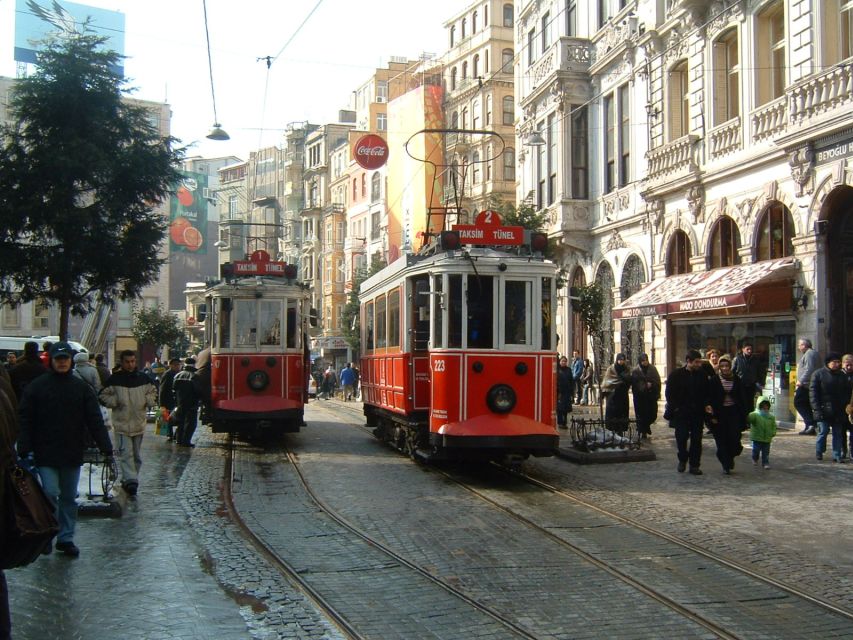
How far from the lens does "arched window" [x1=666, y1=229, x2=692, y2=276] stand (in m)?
26.0

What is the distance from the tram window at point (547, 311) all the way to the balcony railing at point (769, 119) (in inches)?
378

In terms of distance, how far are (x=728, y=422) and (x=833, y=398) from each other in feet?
5.98

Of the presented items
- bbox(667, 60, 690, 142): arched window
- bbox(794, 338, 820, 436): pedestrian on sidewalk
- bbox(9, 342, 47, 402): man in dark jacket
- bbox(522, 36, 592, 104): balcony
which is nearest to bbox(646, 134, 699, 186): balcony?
bbox(667, 60, 690, 142): arched window

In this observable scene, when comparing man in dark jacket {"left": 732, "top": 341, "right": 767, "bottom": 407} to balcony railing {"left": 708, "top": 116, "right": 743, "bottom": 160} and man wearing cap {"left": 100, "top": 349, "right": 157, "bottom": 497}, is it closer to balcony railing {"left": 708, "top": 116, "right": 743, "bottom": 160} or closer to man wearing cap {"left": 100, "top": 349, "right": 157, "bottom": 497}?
balcony railing {"left": 708, "top": 116, "right": 743, "bottom": 160}

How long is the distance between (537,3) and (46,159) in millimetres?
22810

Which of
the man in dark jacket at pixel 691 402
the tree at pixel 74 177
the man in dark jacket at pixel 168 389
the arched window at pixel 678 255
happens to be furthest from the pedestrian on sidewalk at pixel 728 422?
the arched window at pixel 678 255

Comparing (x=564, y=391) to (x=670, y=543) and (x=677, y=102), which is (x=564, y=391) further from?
(x=670, y=543)

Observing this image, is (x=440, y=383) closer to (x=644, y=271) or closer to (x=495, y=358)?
(x=495, y=358)

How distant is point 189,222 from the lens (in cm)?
7675

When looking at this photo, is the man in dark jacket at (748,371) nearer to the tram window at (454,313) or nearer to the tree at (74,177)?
the tram window at (454,313)

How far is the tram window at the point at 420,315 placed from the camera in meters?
14.6

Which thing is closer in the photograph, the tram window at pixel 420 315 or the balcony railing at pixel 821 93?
the tram window at pixel 420 315

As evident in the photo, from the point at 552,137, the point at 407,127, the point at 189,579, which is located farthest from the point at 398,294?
the point at 407,127

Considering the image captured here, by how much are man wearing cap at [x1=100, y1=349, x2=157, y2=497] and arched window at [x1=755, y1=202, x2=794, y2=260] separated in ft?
46.6
